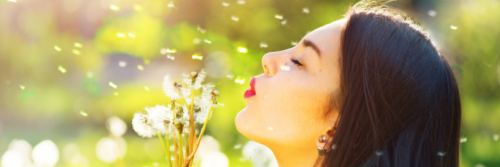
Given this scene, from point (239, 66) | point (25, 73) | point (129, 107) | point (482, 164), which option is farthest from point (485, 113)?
point (25, 73)

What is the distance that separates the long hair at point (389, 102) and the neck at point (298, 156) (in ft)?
0.19

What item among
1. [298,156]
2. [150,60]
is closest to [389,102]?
[298,156]

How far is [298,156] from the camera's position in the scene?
1.25 metres

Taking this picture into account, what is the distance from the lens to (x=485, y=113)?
12.6ft

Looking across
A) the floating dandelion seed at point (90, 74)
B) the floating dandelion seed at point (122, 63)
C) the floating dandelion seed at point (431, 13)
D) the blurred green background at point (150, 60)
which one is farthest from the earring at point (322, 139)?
the floating dandelion seed at point (90, 74)

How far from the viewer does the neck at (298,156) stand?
4.06ft

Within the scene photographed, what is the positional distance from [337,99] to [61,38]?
174 inches

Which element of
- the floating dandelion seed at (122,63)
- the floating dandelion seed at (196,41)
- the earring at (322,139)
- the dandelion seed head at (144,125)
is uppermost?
the earring at (322,139)

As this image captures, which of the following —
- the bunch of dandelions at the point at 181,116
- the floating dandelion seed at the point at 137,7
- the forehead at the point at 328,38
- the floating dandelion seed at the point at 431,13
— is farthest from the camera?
the floating dandelion seed at the point at 431,13

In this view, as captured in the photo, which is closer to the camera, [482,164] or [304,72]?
[304,72]

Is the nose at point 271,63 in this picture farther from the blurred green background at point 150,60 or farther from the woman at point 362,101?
the blurred green background at point 150,60

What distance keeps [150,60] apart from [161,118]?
3470mm

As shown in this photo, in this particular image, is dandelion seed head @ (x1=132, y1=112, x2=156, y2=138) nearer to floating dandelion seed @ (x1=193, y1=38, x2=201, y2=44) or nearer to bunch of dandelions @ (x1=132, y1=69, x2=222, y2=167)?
bunch of dandelions @ (x1=132, y1=69, x2=222, y2=167)

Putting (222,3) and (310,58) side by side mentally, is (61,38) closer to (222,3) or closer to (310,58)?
(222,3)
